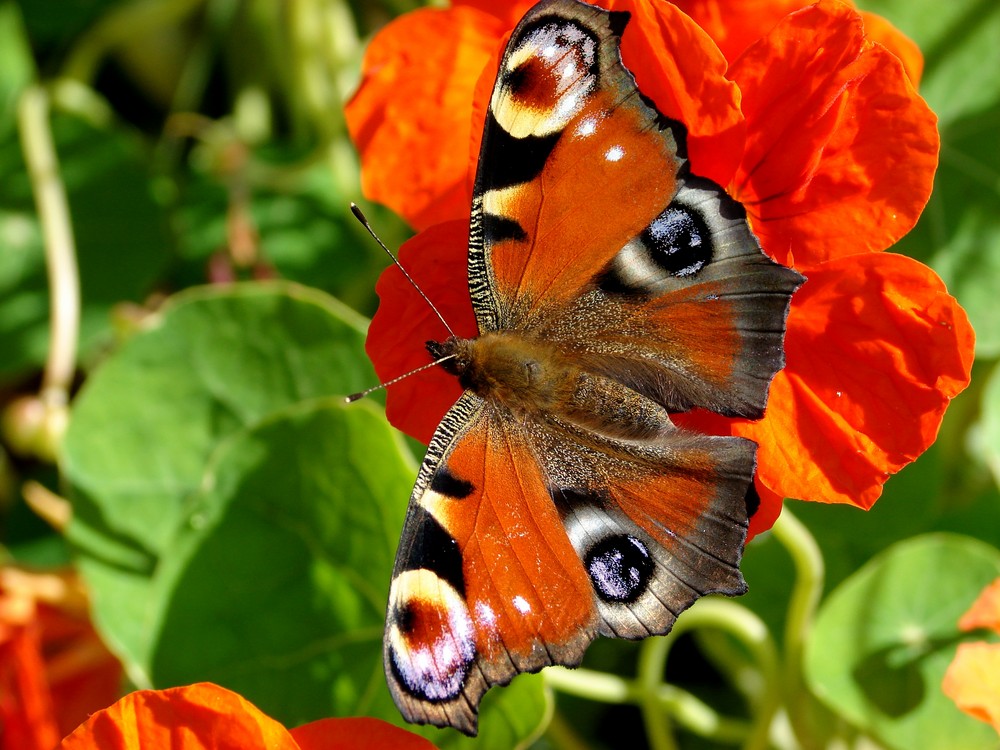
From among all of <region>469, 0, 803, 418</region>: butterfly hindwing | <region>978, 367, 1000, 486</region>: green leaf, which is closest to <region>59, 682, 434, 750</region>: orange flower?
<region>469, 0, 803, 418</region>: butterfly hindwing

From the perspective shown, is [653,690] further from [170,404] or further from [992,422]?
[170,404]

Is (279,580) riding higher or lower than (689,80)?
lower

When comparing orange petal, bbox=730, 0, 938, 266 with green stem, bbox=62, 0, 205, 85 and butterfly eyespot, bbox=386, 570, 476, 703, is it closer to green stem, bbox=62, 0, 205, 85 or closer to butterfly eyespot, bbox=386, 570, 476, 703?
butterfly eyespot, bbox=386, 570, 476, 703

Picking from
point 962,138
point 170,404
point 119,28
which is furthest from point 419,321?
point 119,28

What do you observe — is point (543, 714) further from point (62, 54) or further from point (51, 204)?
point (62, 54)

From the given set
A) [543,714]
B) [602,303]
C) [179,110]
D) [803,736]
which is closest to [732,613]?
[803,736]

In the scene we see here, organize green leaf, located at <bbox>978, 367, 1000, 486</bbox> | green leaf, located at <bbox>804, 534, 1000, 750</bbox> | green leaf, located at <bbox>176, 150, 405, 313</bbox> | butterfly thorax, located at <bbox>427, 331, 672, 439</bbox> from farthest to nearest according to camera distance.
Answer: green leaf, located at <bbox>176, 150, 405, 313</bbox> → green leaf, located at <bbox>978, 367, 1000, 486</bbox> → green leaf, located at <bbox>804, 534, 1000, 750</bbox> → butterfly thorax, located at <bbox>427, 331, 672, 439</bbox>

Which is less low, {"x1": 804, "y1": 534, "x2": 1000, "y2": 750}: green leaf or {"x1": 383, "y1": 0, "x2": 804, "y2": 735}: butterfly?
{"x1": 383, "y1": 0, "x2": 804, "y2": 735}: butterfly
